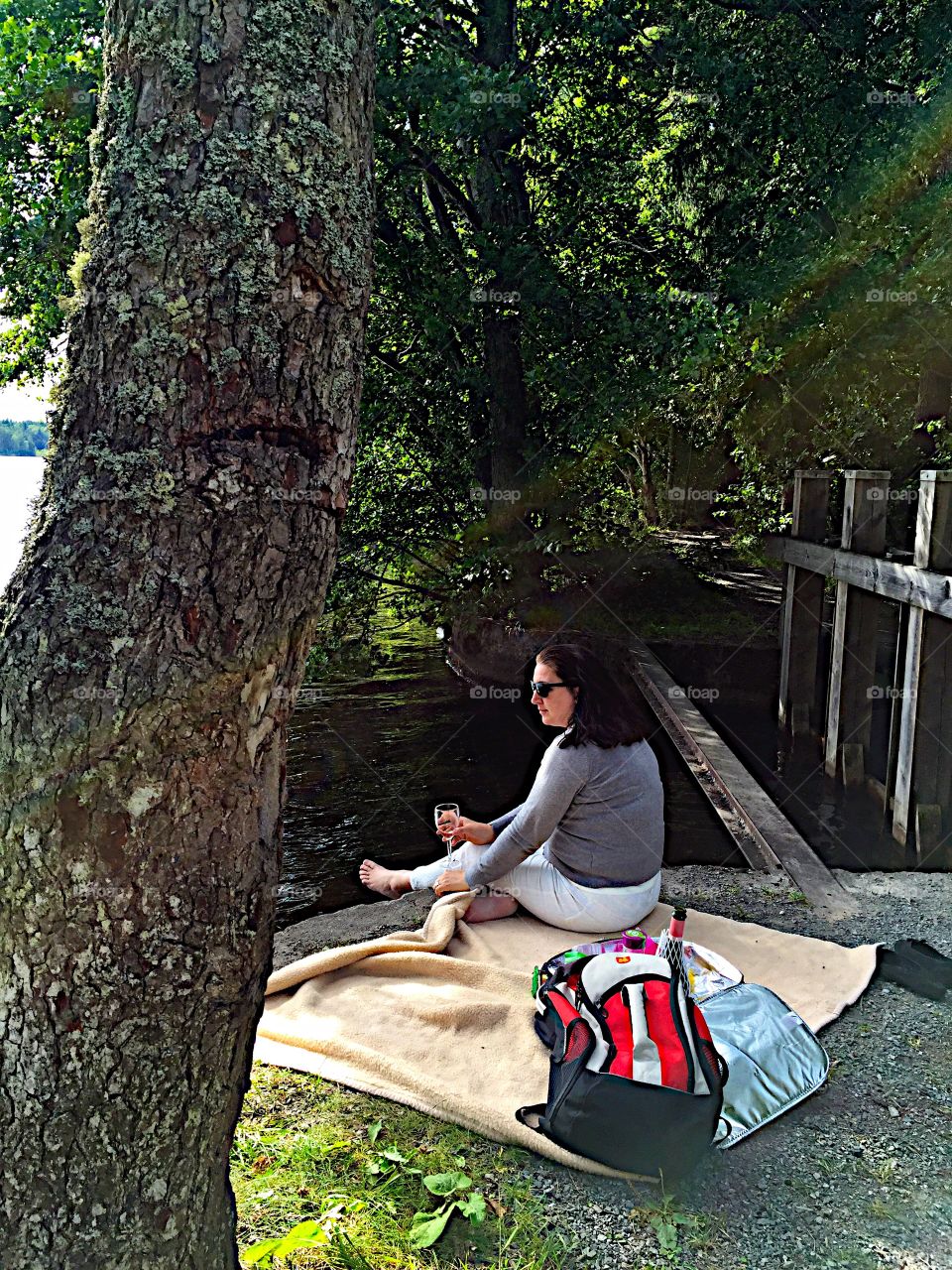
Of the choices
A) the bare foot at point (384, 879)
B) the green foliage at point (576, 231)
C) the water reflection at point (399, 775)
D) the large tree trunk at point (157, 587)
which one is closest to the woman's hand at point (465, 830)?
the bare foot at point (384, 879)

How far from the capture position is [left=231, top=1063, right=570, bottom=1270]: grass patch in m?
2.86

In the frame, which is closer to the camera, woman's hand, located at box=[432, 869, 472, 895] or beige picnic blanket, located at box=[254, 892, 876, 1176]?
beige picnic blanket, located at box=[254, 892, 876, 1176]

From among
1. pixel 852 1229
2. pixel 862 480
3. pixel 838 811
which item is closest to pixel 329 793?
pixel 838 811

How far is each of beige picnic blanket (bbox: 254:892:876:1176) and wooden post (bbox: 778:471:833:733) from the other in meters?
6.49

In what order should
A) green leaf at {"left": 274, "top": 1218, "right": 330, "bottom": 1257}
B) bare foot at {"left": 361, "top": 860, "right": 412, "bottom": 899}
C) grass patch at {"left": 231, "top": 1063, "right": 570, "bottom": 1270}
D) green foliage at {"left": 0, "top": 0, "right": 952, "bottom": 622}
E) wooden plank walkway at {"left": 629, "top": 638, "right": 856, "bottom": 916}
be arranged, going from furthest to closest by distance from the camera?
green foliage at {"left": 0, "top": 0, "right": 952, "bottom": 622}
wooden plank walkway at {"left": 629, "top": 638, "right": 856, "bottom": 916}
bare foot at {"left": 361, "top": 860, "right": 412, "bottom": 899}
grass patch at {"left": 231, "top": 1063, "right": 570, "bottom": 1270}
green leaf at {"left": 274, "top": 1218, "right": 330, "bottom": 1257}

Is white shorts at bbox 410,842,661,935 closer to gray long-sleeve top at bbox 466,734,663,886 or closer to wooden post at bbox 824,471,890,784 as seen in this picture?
gray long-sleeve top at bbox 466,734,663,886

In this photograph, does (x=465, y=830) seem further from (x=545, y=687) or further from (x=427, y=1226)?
(x=427, y=1226)

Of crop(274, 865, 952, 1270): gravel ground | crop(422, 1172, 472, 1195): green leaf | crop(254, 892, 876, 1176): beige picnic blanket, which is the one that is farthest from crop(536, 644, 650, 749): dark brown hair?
crop(422, 1172, 472, 1195): green leaf

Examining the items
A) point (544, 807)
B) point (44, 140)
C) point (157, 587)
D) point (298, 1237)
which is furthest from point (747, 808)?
point (44, 140)

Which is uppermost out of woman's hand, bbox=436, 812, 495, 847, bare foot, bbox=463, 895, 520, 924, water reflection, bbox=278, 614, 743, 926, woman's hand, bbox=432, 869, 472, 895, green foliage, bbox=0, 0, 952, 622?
green foliage, bbox=0, 0, 952, 622

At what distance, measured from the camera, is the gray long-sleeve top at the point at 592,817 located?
4820mm

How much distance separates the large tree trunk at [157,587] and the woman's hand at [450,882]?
3026 millimetres

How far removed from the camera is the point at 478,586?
1202cm

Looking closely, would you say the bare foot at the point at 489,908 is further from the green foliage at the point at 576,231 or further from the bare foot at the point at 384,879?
the green foliage at the point at 576,231
